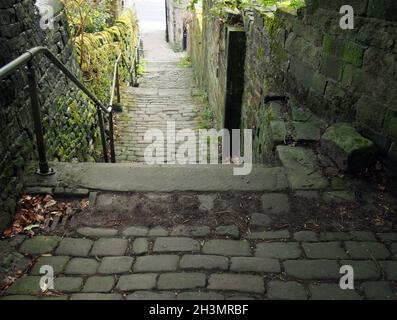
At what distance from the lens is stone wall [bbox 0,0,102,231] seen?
2.76 meters

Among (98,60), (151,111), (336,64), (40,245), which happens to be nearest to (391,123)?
(336,64)

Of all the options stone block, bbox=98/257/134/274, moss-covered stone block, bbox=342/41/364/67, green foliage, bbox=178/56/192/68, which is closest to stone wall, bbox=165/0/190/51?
green foliage, bbox=178/56/192/68

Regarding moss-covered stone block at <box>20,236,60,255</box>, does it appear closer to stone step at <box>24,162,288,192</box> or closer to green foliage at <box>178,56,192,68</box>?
stone step at <box>24,162,288,192</box>

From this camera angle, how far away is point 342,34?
3.25 metres

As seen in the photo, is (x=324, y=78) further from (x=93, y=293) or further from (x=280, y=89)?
(x=93, y=293)

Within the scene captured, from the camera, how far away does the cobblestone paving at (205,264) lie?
202 cm

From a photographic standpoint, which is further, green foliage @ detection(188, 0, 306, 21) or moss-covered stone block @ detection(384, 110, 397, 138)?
green foliage @ detection(188, 0, 306, 21)

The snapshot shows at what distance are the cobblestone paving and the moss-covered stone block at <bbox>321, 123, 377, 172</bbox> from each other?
0.68 m

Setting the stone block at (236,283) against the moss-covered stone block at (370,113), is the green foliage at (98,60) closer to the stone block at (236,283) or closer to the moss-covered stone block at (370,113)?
the moss-covered stone block at (370,113)

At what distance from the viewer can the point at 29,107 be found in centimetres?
330

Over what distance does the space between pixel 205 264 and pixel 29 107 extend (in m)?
2.16

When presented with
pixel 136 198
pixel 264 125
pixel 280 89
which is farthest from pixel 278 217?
pixel 280 89

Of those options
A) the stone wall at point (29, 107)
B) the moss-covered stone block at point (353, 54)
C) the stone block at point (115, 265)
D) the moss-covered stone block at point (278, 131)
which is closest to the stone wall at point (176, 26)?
the stone wall at point (29, 107)
